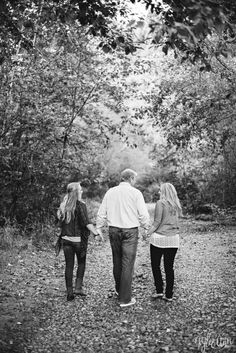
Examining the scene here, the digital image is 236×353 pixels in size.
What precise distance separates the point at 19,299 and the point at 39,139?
17.9 ft

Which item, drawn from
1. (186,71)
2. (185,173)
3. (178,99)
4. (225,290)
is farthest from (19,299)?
(185,173)

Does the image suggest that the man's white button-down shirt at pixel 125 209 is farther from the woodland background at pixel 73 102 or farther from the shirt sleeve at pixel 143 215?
the woodland background at pixel 73 102

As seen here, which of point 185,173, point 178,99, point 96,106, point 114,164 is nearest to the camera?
point 178,99

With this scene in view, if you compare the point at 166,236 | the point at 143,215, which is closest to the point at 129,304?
the point at 166,236

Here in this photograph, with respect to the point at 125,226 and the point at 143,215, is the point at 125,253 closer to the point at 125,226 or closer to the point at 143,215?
the point at 125,226

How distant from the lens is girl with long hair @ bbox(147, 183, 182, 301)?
21.1ft

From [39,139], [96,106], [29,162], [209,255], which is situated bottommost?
[209,255]

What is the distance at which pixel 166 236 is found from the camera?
641cm

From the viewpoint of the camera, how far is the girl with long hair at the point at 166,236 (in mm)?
6422

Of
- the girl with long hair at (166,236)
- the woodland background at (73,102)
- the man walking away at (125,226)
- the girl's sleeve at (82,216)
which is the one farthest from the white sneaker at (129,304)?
the woodland background at (73,102)

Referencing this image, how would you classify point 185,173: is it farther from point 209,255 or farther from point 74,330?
point 74,330

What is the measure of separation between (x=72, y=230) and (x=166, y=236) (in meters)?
1.67

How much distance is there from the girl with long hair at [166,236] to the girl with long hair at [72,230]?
107cm

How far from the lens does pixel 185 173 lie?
23281 millimetres
